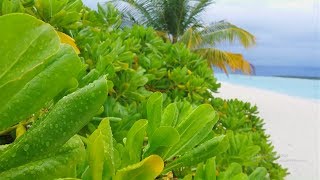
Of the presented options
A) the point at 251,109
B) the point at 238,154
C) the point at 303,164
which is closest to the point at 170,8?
Result: the point at 303,164

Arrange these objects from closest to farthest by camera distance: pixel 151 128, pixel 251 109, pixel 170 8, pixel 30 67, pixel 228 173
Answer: pixel 30 67, pixel 151 128, pixel 228 173, pixel 251 109, pixel 170 8

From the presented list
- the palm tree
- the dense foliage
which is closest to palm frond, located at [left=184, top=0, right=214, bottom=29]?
the palm tree

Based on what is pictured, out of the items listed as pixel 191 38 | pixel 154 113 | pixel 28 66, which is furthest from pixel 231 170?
pixel 191 38

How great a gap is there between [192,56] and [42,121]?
2.02m

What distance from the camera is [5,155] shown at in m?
0.30

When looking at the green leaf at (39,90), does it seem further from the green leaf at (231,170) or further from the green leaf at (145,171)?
the green leaf at (231,170)

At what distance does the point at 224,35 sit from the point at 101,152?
14766 millimetres

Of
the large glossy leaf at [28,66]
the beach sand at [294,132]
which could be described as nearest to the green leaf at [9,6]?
the large glossy leaf at [28,66]

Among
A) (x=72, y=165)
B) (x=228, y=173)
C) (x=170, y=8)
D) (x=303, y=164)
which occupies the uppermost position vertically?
(x=72, y=165)

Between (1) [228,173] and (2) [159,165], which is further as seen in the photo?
(1) [228,173]

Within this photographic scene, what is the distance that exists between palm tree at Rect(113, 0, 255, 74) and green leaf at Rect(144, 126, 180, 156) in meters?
14.0

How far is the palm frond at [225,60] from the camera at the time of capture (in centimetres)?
1418

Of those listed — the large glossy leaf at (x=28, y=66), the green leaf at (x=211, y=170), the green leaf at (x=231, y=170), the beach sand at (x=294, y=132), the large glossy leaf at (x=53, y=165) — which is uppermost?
the large glossy leaf at (x=28, y=66)

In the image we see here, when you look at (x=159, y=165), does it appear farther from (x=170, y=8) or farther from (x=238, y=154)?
(x=170, y=8)
